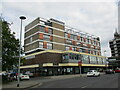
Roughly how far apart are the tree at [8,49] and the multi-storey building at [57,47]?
66.7 ft

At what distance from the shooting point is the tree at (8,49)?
2364cm

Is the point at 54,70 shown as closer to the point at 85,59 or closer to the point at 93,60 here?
the point at 85,59

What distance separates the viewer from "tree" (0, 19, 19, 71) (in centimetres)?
2364

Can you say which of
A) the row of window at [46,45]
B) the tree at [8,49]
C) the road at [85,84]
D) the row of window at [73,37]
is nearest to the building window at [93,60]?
the row of window at [73,37]

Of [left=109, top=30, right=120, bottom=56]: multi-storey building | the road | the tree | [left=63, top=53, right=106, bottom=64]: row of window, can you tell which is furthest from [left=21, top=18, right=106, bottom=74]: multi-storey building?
[left=109, top=30, right=120, bottom=56]: multi-storey building

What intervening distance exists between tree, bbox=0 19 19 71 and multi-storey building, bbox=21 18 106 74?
20.3m

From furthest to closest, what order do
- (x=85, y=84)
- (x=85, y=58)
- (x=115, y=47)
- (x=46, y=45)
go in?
(x=115, y=47), (x=46, y=45), (x=85, y=58), (x=85, y=84)

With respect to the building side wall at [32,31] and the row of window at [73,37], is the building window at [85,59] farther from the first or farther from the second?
the building side wall at [32,31]

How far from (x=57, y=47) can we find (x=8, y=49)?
42592 mm

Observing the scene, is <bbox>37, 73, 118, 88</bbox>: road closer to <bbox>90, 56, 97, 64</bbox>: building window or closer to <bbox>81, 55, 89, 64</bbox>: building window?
<bbox>81, 55, 89, 64</bbox>: building window

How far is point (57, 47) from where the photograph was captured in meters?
66.6

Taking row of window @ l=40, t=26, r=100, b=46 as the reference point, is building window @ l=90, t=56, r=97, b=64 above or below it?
below

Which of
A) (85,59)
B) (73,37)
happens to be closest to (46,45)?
(85,59)

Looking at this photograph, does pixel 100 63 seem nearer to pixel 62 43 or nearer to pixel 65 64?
pixel 62 43
